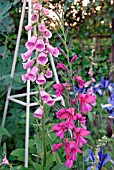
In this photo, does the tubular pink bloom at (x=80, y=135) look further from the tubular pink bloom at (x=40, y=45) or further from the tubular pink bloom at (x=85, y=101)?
the tubular pink bloom at (x=40, y=45)

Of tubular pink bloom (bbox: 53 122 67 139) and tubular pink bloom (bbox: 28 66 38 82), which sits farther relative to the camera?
tubular pink bloom (bbox: 28 66 38 82)

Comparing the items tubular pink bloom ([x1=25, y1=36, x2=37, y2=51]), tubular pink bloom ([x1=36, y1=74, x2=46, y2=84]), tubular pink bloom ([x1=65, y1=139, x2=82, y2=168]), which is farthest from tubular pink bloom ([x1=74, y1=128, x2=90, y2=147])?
tubular pink bloom ([x1=25, y1=36, x2=37, y2=51])

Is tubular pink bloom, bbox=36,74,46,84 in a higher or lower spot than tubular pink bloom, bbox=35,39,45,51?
lower

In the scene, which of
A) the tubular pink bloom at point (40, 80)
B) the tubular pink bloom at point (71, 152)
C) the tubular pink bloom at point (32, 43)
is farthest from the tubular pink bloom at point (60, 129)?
the tubular pink bloom at point (32, 43)

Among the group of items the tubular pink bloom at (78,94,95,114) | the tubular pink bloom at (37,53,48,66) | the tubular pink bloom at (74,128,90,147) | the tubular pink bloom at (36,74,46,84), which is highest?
the tubular pink bloom at (37,53,48,66)

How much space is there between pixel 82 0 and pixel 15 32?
705 mm

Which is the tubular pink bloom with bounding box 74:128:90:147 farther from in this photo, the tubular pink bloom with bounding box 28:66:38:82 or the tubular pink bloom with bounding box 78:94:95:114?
the tubular pink bloom with bounding box 28:66:38:82

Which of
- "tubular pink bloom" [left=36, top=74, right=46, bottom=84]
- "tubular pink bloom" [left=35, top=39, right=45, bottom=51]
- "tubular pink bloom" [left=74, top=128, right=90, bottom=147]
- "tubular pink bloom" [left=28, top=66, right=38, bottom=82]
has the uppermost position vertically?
"tubular pink bloom" [left=35, top=39, right=45, bottom=51]

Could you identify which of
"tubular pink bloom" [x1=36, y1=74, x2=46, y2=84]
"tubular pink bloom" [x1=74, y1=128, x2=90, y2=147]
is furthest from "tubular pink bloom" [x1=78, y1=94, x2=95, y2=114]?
"tubular pink bloom" [x1=36, y1=74, x2=46, y2=84]

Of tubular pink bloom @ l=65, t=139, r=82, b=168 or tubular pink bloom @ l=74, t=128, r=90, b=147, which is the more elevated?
tubular pink bloom @ l=74, t=128, r=90, b=147

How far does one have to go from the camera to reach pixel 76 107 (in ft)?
3.36

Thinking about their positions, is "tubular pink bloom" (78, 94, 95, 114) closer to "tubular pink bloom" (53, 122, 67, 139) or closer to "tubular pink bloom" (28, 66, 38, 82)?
"tubular pink bloom" (53, 122, 67, 139)

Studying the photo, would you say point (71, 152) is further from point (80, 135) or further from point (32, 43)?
point (32, 43)

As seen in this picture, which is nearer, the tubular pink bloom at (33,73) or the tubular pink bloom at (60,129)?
the tubular pink bloom at (60,129)
